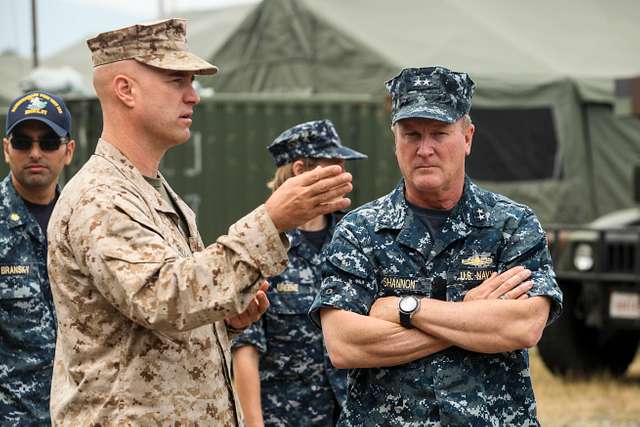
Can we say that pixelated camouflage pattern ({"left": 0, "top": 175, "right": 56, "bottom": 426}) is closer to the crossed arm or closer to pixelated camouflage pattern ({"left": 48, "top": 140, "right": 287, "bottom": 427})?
pixelated camouflage pattern ({"left": 48, "top": 140, "right": 287, "bottom": 427})

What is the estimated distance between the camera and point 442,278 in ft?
11.8

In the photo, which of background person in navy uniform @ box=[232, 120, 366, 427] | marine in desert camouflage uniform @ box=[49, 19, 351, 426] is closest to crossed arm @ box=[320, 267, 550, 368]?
marine in desert camouflage uniform @ box=[49, 19, 351, 426]

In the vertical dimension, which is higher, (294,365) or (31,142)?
(31,142)

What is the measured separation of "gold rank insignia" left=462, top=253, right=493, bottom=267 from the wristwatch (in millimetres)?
195

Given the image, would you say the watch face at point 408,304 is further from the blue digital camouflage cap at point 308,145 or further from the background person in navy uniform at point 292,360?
the blue digital camouflage cap at point 308,145

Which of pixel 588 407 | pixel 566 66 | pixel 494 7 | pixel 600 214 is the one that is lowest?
pixel 588 407

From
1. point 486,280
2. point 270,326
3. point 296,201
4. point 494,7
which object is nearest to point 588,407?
point 270,326

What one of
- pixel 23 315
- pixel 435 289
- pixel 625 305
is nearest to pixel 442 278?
pixel 435 289

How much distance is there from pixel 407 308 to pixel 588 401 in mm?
6267

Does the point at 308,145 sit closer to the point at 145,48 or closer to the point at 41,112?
the point at 41,112

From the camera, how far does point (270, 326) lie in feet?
15.8

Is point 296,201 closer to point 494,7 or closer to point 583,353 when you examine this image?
point 583,353

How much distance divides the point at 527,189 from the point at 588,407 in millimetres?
7826

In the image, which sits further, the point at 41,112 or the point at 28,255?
the point at 41,112
